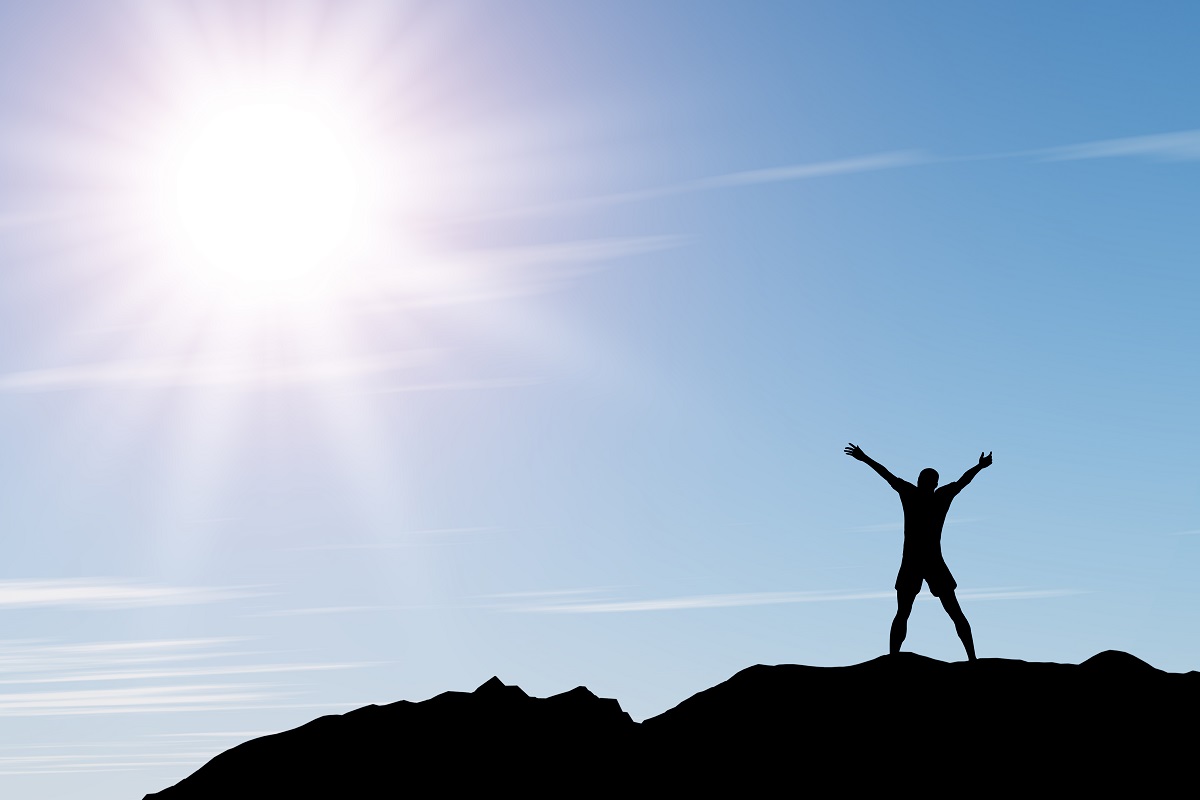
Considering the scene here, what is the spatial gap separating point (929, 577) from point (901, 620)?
33.3 inches

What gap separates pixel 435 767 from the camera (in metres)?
22.9

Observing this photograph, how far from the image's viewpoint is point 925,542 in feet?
72.4

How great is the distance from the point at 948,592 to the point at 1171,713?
13.4 ft

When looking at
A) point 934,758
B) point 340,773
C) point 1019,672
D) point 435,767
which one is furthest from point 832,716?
point 340,773

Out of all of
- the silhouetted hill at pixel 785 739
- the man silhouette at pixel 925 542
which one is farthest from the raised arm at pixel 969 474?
the silhouetted hill at pixel 785 739

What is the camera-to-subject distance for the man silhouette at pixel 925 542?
866 inches

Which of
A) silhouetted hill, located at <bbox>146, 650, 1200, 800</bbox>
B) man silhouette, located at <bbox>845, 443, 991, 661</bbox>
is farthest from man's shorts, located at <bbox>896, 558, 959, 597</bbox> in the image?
silhouetted hill, located at <bbox>146, 650, 1200, 800</bbox>

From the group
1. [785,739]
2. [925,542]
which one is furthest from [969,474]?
[785,739]

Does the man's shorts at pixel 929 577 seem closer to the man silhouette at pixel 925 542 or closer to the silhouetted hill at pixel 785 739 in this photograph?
the man silhouette at pixel 925 542

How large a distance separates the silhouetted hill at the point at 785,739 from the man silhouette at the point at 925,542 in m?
1.05

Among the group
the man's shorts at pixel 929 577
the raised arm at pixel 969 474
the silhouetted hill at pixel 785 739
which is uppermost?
the raised arm at pixel 969 474

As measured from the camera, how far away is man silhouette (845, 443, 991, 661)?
866 inches

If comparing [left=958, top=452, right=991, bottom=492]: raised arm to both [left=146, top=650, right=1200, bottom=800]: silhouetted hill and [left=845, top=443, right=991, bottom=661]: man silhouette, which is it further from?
[left=146, top=650, right=1200, bottom=800]: silhouetted hill

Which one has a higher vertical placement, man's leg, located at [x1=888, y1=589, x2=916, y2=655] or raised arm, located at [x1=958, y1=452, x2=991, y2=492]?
raised arm, located at [x1=958, y1=452, x2=991, y2=492]
